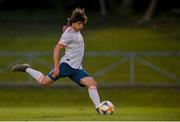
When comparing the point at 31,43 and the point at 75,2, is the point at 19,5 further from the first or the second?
the point at 31,43

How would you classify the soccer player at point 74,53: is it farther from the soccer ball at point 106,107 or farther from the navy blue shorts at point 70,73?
the soccer ball at point 106,107

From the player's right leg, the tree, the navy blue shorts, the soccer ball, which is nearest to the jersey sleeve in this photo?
the navy blue shorts

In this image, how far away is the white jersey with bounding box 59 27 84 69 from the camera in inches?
802

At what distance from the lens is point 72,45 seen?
2044 cm

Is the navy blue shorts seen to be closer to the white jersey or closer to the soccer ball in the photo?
the white jersey

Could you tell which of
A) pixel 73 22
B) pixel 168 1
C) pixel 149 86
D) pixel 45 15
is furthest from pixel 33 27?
pixel 73 22

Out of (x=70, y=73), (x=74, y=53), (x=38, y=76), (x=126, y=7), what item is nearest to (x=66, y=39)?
(x=74, y=53)

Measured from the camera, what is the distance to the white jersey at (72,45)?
66.8ft

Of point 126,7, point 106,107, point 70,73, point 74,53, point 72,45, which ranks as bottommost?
point 106,107

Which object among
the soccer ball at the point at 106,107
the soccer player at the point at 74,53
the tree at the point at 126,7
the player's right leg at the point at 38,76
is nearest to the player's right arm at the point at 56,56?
the soccer player at the point at 74,53

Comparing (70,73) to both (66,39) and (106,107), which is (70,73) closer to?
(66,39)

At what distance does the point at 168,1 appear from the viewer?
5875cm

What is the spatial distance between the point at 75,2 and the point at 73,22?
38611 millimetres

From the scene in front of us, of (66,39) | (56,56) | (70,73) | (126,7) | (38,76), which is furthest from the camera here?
(126,7)
